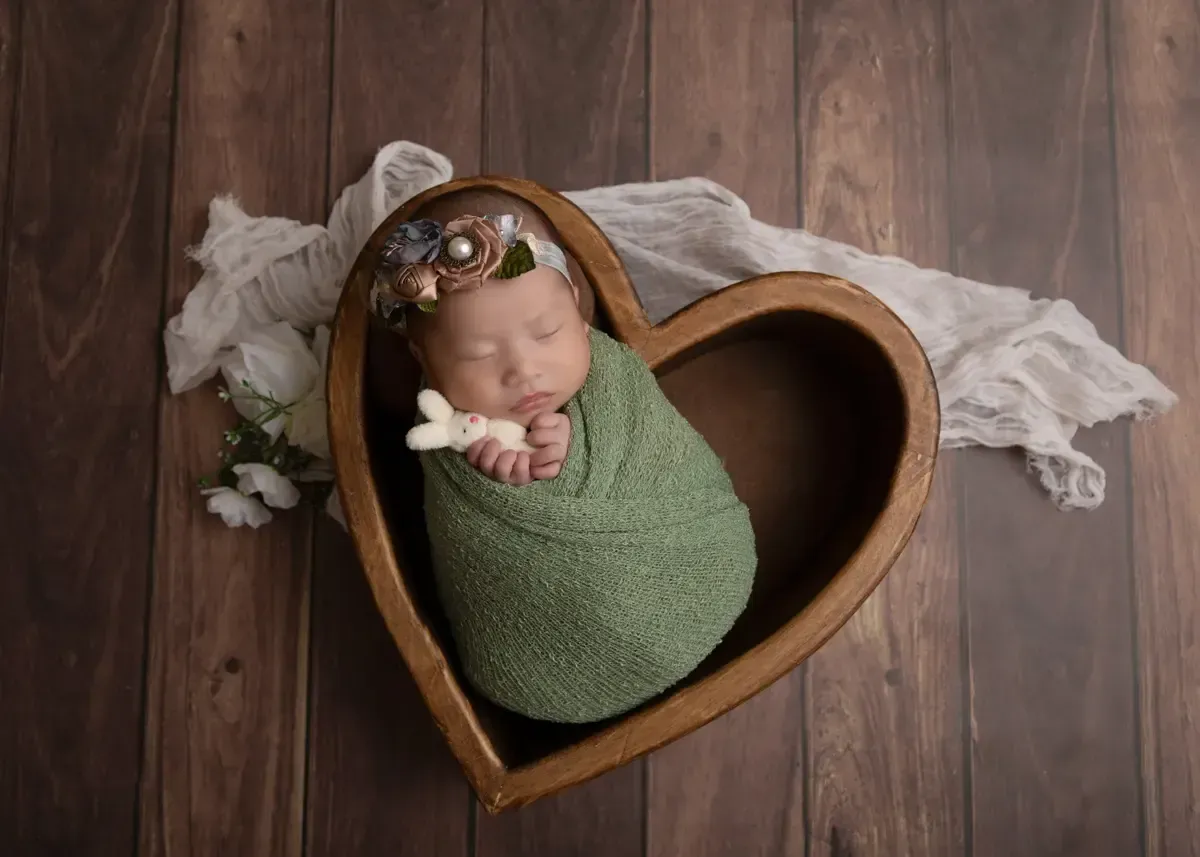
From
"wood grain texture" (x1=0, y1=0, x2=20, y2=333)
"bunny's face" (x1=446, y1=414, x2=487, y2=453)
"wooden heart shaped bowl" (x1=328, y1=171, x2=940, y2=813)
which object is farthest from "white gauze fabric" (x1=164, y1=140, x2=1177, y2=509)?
"bunny's face" (x1=446, y1=414, x2=487, y2=453)

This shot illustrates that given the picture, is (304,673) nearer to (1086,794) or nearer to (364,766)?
(364,766)

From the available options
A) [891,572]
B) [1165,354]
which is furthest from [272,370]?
[1165,354]

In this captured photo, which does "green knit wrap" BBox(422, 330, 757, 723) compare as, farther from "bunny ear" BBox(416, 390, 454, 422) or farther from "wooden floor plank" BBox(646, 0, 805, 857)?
"wooden floor plank" BBox(646, 0, 805, 857)

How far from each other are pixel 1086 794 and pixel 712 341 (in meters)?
0.65

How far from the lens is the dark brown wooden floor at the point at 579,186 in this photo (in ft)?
3.17

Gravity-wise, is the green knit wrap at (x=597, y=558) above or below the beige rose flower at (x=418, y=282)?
below

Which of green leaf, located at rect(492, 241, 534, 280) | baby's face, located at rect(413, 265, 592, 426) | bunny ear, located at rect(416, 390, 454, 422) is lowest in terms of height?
bunny ear, located at rect(416, 390, 454, 422)

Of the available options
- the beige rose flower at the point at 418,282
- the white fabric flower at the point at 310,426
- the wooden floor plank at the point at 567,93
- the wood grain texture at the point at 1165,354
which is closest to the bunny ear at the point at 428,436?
the beige rose flower at the point at 418,282

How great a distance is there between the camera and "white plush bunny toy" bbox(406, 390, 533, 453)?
2.31ft

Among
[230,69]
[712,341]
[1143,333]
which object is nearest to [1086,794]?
[1143,333]

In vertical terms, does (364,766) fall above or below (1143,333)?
below

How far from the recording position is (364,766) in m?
0.96

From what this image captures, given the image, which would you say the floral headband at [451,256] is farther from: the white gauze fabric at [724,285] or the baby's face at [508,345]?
the white gauze fabric at [724,285]

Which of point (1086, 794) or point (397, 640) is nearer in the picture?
point (397, 640)
